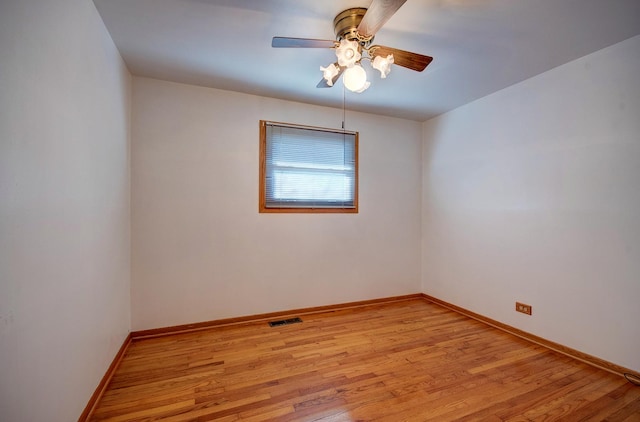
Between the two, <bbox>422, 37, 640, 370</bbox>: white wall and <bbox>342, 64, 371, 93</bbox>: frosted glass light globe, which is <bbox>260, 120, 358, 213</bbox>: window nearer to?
<bbox>422, 37, 640, 370</bbox>: white wall

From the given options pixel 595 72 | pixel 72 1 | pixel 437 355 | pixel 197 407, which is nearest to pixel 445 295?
pixel 437 355

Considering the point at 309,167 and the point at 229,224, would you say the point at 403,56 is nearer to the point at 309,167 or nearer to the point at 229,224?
the point at 309,167

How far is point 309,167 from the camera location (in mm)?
3381

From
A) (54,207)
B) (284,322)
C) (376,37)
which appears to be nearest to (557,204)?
(376,37)

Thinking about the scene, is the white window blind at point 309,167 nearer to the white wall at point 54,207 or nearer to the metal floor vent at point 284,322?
the metal floor vent at point 284,322

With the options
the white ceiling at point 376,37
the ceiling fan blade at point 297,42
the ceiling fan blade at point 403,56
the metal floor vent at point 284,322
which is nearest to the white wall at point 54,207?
the white ceiling at point 376,37

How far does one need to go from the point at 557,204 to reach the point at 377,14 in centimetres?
236

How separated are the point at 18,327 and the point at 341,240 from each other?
2.89m

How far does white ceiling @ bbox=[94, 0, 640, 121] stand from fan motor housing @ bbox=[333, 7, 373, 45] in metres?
0.04

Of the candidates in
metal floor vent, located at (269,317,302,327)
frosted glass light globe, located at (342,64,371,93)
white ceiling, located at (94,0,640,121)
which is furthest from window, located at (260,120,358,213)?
frosted glass light globe, located at (342,64,371,93)

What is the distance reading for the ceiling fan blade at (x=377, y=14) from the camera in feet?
4.31

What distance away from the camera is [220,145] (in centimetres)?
298

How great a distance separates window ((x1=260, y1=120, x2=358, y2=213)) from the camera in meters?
3.20

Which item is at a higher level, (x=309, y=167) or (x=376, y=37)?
(x=376, y=37)
